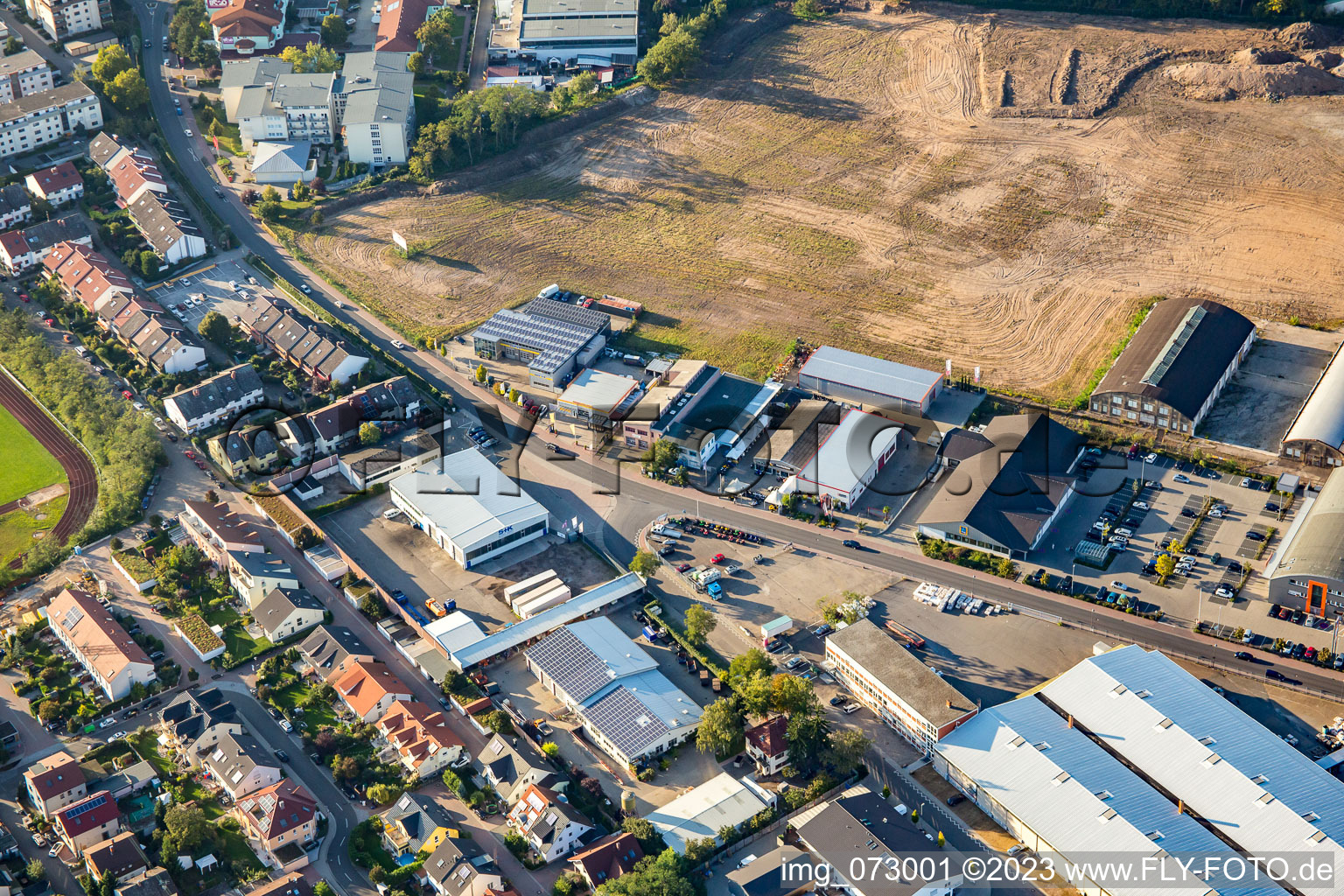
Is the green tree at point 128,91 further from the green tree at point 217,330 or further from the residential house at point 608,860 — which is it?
the residential house at point 608,860

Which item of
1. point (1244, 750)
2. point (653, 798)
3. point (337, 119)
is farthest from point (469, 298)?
point (1244, 750)

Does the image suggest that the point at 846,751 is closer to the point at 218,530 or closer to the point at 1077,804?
the point at 1077,804

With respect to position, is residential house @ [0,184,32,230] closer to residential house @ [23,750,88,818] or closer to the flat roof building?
residential house @ [23,750,88,818]

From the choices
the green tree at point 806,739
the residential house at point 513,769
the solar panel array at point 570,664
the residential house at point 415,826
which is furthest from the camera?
the solar panel array at point 570,664

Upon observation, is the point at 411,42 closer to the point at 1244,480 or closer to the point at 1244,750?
the point at 1244,480

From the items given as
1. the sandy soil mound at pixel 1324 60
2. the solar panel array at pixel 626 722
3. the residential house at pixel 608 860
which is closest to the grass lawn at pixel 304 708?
the solar panel array at pixel 626 722

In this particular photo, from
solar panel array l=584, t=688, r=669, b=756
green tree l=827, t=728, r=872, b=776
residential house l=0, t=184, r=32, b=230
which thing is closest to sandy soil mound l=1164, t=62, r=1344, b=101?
green tree l=827, t=728, r=872, b=776
